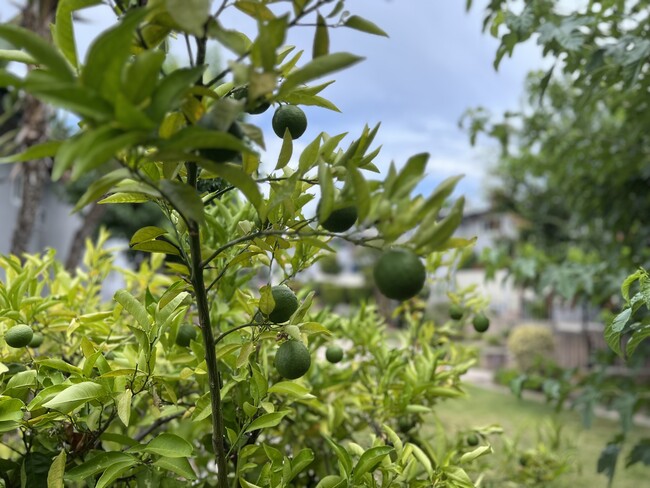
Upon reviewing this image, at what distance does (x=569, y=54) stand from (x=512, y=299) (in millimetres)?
19747

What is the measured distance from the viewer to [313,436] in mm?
1332

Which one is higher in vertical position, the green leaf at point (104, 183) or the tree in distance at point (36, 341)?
the green leaf at point (104, 183)

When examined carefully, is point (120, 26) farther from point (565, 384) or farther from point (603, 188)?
point (603, 188)

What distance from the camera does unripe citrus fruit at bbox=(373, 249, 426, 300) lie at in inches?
21.8

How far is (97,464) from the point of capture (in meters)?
0.78

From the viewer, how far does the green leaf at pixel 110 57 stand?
462 millimetres

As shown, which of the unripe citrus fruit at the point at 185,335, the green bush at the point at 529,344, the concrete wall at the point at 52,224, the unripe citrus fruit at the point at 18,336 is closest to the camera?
the unripe citrus fruit at the point at 18,336

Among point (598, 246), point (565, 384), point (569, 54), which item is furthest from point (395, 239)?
point (598, 246)

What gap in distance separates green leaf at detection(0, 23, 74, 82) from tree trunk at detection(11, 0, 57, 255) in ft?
13.0

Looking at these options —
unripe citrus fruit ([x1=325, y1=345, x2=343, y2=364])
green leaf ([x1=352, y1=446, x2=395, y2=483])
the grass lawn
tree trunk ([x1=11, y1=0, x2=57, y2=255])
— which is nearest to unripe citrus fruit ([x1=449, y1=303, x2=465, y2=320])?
unripe citrus fruit ([x1=325, y1=345, x2=343, y2=364])

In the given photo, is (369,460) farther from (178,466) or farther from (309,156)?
(309,156)

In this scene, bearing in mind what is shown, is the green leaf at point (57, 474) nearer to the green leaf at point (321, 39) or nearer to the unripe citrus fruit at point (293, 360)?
the unripe citrus fruit at point (293, 360)

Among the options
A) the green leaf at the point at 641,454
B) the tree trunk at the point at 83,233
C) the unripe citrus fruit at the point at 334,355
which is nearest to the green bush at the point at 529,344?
the tree trunk at the point at 83,233

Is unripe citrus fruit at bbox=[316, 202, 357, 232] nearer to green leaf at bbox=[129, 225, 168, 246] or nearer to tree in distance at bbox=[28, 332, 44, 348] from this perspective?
green leaf at bbox=[129, 225, 168, 246]
